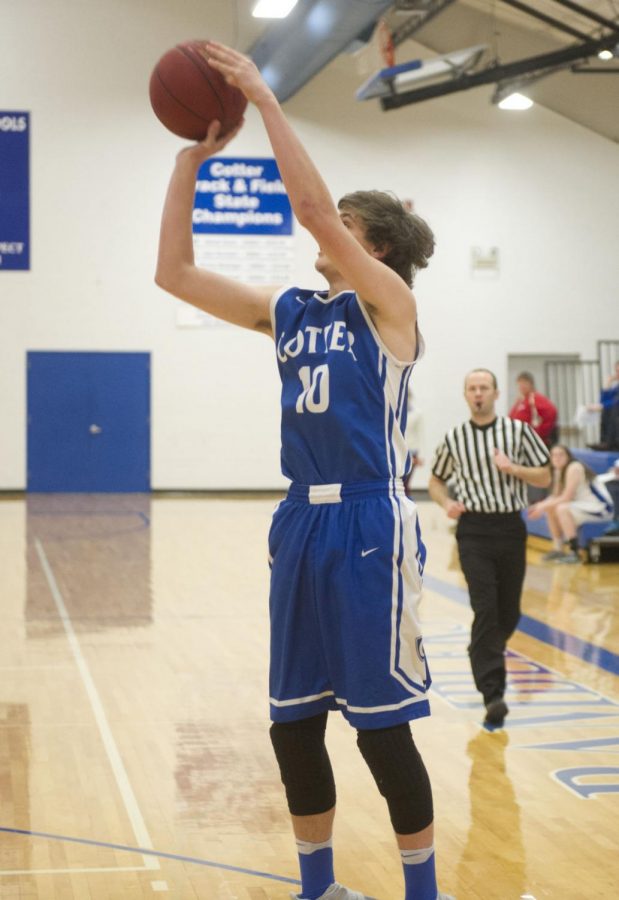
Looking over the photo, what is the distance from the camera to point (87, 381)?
19.8m

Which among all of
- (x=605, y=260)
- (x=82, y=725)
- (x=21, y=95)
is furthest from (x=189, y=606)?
(x=605, y=260)

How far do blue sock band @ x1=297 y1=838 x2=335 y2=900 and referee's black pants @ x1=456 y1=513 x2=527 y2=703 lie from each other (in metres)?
3.01

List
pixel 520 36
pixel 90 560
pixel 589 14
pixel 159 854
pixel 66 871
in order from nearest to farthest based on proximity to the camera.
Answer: pixel 66 871, pixel 159 854, pixel 90 560, pixel 589 14, pixel 520 36

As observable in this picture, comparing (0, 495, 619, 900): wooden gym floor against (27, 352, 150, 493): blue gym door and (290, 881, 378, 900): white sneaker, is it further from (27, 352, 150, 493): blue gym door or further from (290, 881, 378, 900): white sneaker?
(27, 352, 150, 493): blue gym door

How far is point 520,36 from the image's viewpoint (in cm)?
1952

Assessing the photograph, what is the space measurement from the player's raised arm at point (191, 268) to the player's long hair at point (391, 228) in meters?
0.33

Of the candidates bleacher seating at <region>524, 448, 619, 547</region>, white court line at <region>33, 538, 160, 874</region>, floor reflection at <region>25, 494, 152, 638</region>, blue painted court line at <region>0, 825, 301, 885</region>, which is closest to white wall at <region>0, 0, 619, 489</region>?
floor reflection at <region>25, 494, 152, 638</region>

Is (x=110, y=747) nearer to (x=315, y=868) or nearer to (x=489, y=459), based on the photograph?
(x=489, y=459)

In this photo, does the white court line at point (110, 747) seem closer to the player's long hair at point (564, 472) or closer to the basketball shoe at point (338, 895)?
the basketball shoe at point (338, 895)

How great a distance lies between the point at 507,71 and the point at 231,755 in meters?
13.3

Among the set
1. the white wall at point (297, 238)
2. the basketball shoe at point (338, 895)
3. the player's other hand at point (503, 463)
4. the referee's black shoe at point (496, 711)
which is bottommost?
the referee's black shoe at point (496, 711)

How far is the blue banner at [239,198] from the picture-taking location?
19.9m

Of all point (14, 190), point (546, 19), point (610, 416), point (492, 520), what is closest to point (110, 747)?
point (492, 520)

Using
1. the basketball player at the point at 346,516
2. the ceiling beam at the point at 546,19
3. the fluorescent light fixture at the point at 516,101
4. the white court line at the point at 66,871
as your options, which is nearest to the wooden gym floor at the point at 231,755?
the white court line at the point at 66,871
